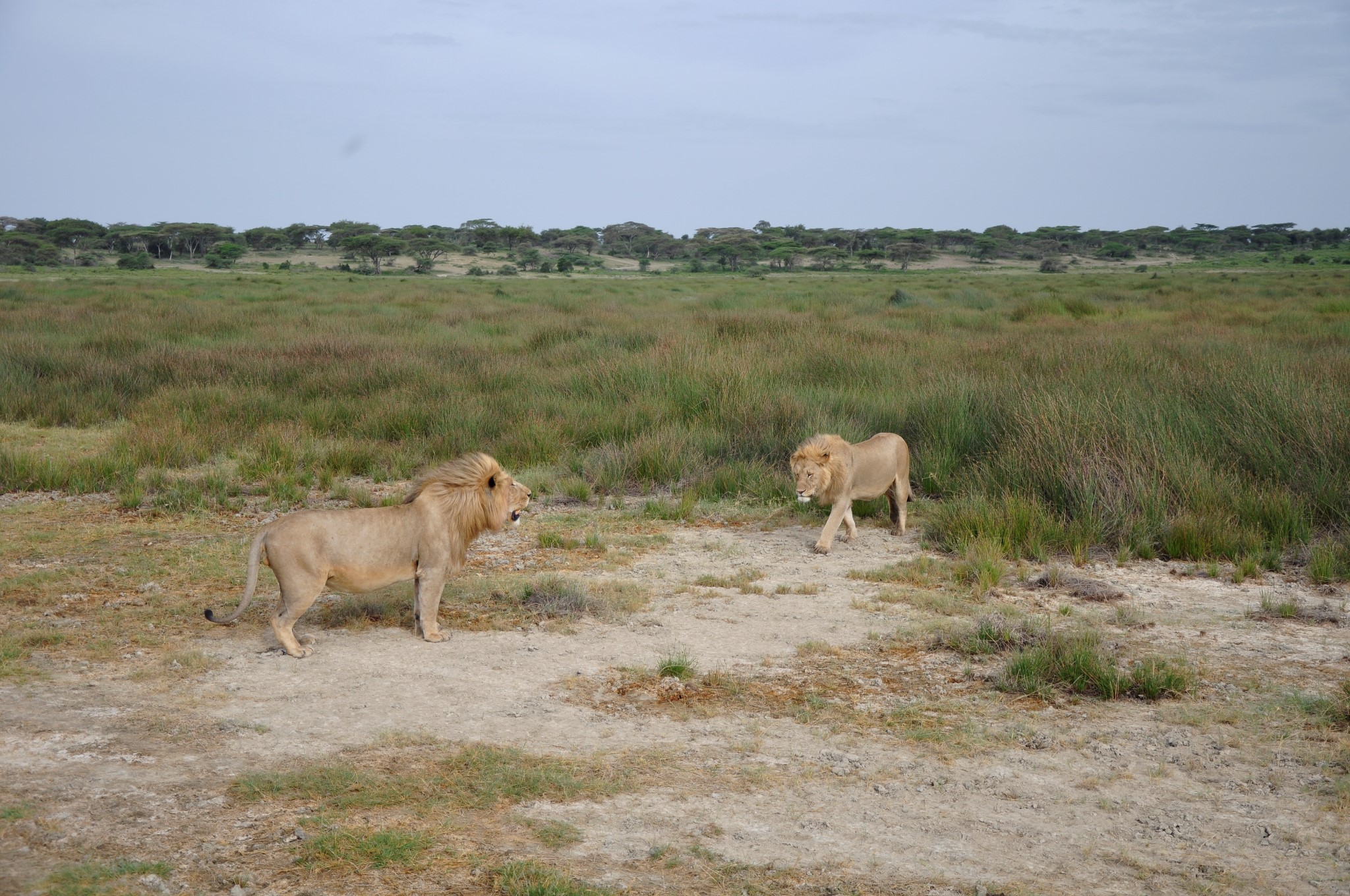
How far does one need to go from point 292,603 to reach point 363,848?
7.22 feet

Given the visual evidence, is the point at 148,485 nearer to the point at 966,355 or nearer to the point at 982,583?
the point at 982,583

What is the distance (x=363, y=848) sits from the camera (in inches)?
152

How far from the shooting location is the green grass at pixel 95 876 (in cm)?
357

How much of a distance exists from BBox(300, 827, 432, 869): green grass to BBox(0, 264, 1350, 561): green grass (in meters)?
5.47

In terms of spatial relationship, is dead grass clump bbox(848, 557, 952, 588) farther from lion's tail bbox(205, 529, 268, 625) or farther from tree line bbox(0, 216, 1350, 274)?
tree line bbox(0, 216, 1350, 274)

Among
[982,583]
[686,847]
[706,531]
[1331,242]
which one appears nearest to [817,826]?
[686,847]

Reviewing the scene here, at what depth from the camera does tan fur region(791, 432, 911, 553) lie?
822 centimetres

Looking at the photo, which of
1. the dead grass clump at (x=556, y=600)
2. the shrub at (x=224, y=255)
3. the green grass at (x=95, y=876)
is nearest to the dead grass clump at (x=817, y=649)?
the dead grass clump at (x=556, y=600)

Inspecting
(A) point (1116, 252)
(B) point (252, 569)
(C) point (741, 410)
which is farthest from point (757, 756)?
(A) point (1116, 252)

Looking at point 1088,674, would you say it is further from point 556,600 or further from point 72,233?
point 72,233

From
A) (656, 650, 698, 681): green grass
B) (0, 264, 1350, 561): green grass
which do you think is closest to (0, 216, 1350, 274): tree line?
(0, 264, 1350, 561): green grass

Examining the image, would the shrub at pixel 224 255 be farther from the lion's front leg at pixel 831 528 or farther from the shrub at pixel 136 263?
the lion's front leg at pixel 831 528

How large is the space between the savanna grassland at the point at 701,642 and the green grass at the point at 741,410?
0.06m

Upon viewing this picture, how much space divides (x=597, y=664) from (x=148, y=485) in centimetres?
608
